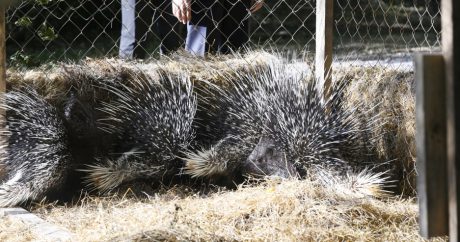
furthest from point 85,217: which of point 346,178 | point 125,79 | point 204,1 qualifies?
point 204,1

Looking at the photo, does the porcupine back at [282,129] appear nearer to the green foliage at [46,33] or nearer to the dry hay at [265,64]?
the dry hay at [265,64]

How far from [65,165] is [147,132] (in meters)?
0.47

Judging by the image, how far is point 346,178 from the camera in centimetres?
437

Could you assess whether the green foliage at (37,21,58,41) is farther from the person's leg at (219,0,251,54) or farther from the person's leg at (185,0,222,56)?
the person's leg at (219,0,251,54)

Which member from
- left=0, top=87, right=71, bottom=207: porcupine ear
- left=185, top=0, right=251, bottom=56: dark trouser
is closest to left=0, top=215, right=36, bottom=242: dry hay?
left=0, top=87, right=71, bottom=207: porcupine ear

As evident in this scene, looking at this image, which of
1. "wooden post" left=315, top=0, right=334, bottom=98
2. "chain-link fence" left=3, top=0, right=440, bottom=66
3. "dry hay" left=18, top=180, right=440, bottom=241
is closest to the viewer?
"dry hay" left=18, top=180, right=440, bottom=241

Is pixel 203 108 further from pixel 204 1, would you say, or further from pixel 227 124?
pixel 204 1

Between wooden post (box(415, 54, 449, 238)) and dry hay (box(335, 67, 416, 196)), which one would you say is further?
dry hay (box(335, 67, 416, 196))

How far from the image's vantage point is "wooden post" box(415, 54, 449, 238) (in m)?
1.64

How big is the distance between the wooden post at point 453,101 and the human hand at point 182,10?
355 centimetres

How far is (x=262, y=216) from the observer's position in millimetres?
3799

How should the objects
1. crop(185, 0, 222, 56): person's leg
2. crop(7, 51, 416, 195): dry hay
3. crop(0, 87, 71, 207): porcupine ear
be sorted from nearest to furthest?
crop(0, 87, 71, 207): porcupine ear < crop(7, 51, 416, 195): dry hay < crop(185, 0, 222, 56): person's leg

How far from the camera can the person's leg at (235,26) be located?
528 centimetres

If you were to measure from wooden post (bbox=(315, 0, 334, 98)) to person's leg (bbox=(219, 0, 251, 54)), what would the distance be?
581 millimetres
